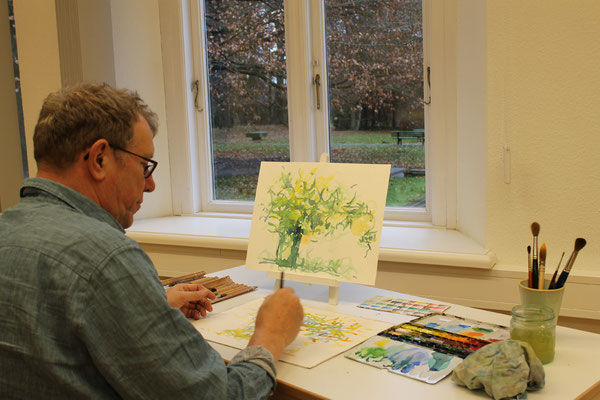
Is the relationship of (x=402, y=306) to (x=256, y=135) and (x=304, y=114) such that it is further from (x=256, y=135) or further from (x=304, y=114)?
(x=256, y=135)

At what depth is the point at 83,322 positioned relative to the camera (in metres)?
0.81

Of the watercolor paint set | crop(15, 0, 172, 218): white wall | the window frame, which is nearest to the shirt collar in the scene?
the watercolor paint set

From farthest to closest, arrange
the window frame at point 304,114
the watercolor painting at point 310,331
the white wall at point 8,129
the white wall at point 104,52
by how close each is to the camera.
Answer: the white wall at point 8,129, the white wall at point 104,52, the window frame at point 304,114, the watercolor painting at point 310,331

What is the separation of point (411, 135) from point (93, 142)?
5.58 feet

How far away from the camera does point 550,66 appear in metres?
1.73

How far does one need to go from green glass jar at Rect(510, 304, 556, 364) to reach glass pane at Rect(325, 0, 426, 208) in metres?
1.39

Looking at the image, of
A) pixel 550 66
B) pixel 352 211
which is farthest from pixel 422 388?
pixel 550 66

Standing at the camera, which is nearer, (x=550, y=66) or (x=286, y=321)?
(x=286, y=321)

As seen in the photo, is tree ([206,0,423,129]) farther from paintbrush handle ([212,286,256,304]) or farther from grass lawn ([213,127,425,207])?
paintbrush handle ([212,286,256,304])

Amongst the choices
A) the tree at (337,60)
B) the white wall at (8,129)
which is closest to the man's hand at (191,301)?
the tree at (337,60)

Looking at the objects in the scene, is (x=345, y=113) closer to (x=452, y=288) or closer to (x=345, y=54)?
(x=345, y=54)

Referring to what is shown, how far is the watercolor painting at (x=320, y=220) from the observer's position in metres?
1.49

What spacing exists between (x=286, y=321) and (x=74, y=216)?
475 millimetres

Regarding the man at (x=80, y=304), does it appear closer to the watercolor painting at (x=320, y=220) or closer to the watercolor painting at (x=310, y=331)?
the watercolor painting at (x=310, y=331)
